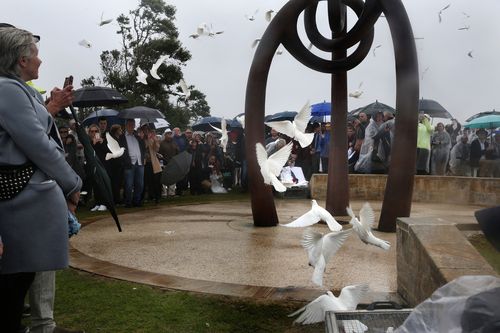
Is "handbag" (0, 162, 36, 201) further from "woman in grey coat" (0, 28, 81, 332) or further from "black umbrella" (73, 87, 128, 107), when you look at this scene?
"black umbrella" (73, 87, 128, 107)

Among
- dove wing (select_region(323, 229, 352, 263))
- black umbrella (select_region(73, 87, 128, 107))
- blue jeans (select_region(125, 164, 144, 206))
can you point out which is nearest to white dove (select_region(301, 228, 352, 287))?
dove wing (select_region(323, 229, 352, 263))

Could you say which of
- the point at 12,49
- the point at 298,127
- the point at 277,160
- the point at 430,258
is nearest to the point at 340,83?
the point at 298,127

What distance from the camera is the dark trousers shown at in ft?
9.02

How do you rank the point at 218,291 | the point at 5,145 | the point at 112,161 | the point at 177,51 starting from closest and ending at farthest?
1. the point at 5,145
2. the point at 218,291
3. the point at 112,161
4. the point at 177,51

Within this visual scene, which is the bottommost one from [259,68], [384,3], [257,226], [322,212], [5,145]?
[257,226]

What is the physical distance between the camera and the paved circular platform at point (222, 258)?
4.49 meters

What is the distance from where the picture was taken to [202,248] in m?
6.24

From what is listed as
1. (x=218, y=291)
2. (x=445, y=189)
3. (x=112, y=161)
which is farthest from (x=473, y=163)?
(x=218, y=291)

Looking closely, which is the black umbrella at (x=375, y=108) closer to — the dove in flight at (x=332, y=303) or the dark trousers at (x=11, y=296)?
the dove in flight at (x=332, y=303)

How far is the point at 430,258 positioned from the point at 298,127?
3.18 metres

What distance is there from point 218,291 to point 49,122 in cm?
204

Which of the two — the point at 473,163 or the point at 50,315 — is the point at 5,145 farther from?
the point at 473,163

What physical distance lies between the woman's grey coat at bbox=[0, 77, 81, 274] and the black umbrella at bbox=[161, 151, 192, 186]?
32.9 ft

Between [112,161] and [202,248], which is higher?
[112,161]
